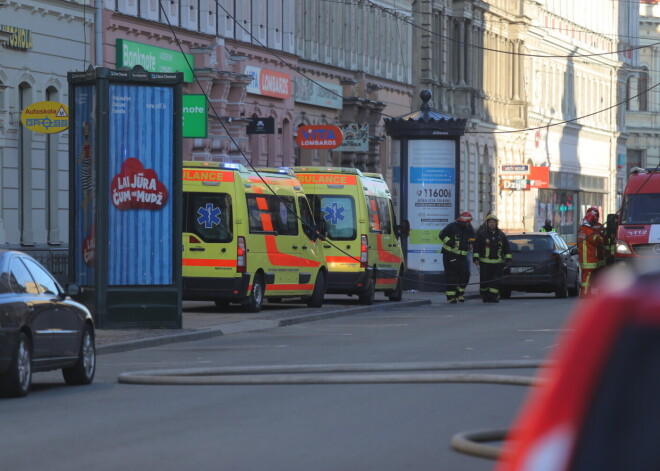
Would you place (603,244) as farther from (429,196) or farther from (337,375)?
(337,375)

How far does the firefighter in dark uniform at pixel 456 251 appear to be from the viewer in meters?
34.1

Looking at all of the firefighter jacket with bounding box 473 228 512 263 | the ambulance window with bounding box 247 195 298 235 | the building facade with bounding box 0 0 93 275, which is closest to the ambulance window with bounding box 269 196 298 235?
the ambulance window with bounding box 247 195 298 235

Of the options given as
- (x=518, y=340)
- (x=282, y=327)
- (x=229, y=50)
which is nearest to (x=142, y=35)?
(x=229, y=50)

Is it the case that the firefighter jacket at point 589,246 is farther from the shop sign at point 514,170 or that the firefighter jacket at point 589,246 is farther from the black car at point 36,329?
the shop sign at point 514,170

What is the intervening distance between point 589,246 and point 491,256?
1944mm

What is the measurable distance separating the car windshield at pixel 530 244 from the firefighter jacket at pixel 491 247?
2.70 metres

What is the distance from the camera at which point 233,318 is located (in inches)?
Result: 1034

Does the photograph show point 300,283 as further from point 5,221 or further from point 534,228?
point 534,228

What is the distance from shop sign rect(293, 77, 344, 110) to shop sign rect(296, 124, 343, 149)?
471 centimetres

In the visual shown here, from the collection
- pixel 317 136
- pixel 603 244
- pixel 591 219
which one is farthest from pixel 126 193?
pixel 317 136

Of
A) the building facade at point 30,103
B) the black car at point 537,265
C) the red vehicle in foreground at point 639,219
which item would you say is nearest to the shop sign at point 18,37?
the building facade at point 30,103

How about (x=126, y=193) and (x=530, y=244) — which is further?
(x=530, y=244)

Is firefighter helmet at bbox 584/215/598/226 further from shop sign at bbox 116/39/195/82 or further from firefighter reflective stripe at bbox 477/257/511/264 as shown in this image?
shop sign at bbox 116/39/195/82

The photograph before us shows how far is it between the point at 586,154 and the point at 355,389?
75375mm
